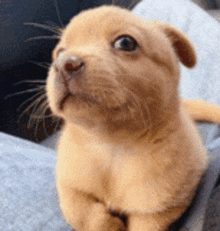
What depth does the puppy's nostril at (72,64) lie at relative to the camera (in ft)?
1.69

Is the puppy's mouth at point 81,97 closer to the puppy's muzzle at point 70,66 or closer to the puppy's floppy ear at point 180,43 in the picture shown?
the puppy's muzzle at point 70,66

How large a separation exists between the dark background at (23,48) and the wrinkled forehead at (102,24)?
51cm

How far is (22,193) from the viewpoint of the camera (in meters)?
0.72

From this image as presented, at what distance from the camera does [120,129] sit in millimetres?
598

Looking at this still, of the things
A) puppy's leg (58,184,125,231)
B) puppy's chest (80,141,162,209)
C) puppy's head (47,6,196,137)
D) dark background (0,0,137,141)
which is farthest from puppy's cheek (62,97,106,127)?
dark background (0,0,137,141)

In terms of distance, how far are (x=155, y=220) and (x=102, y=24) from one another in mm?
473

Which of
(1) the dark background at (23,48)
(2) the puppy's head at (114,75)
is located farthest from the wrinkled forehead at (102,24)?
(1) the dark background at (23,48)

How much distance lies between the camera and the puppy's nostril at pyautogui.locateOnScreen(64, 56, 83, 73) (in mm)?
515

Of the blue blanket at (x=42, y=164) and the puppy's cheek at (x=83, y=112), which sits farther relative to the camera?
the blue blanket at (x=42, y=164)

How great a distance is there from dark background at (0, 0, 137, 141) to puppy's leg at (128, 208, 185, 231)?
607mm

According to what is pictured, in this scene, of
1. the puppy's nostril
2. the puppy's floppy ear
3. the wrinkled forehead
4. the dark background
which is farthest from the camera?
the dark background

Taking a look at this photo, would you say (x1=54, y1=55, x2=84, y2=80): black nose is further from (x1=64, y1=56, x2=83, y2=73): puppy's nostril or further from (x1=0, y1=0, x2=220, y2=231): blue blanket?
(x1=0, y1=0, x2=220, y2=231): blue blanket

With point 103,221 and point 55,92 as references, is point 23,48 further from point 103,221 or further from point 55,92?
point 103,221

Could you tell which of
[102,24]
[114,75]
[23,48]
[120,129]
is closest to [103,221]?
[120,129]
